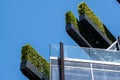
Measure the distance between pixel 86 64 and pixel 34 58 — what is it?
279 cm

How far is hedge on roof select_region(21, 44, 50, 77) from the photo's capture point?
2464cm

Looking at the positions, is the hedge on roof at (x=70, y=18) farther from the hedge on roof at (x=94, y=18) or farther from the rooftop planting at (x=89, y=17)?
the hedge on roof at (x=94, y=18)

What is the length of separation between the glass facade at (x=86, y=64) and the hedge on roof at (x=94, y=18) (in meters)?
5.70

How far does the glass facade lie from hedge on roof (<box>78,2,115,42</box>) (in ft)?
18.7

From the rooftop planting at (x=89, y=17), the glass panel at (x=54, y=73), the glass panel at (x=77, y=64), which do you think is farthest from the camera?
the rooftop planting at (x=89, y=17)

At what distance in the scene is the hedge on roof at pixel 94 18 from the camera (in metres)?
29.5

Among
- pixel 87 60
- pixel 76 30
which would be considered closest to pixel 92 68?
pixel 87 60

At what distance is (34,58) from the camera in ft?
81.4

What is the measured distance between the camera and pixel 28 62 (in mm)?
24250

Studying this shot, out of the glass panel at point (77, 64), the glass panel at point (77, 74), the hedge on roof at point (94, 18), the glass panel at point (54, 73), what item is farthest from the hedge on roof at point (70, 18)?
the glass panel at point (54, 73)

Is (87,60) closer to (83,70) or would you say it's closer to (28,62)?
(83,70)

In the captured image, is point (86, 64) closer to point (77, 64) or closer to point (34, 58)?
point (77, 64)

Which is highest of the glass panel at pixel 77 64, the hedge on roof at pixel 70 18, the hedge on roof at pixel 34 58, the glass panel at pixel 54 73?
the hedge on roof at pixel 70 18

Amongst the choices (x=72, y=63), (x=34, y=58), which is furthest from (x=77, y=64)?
(x=34, y=58)
